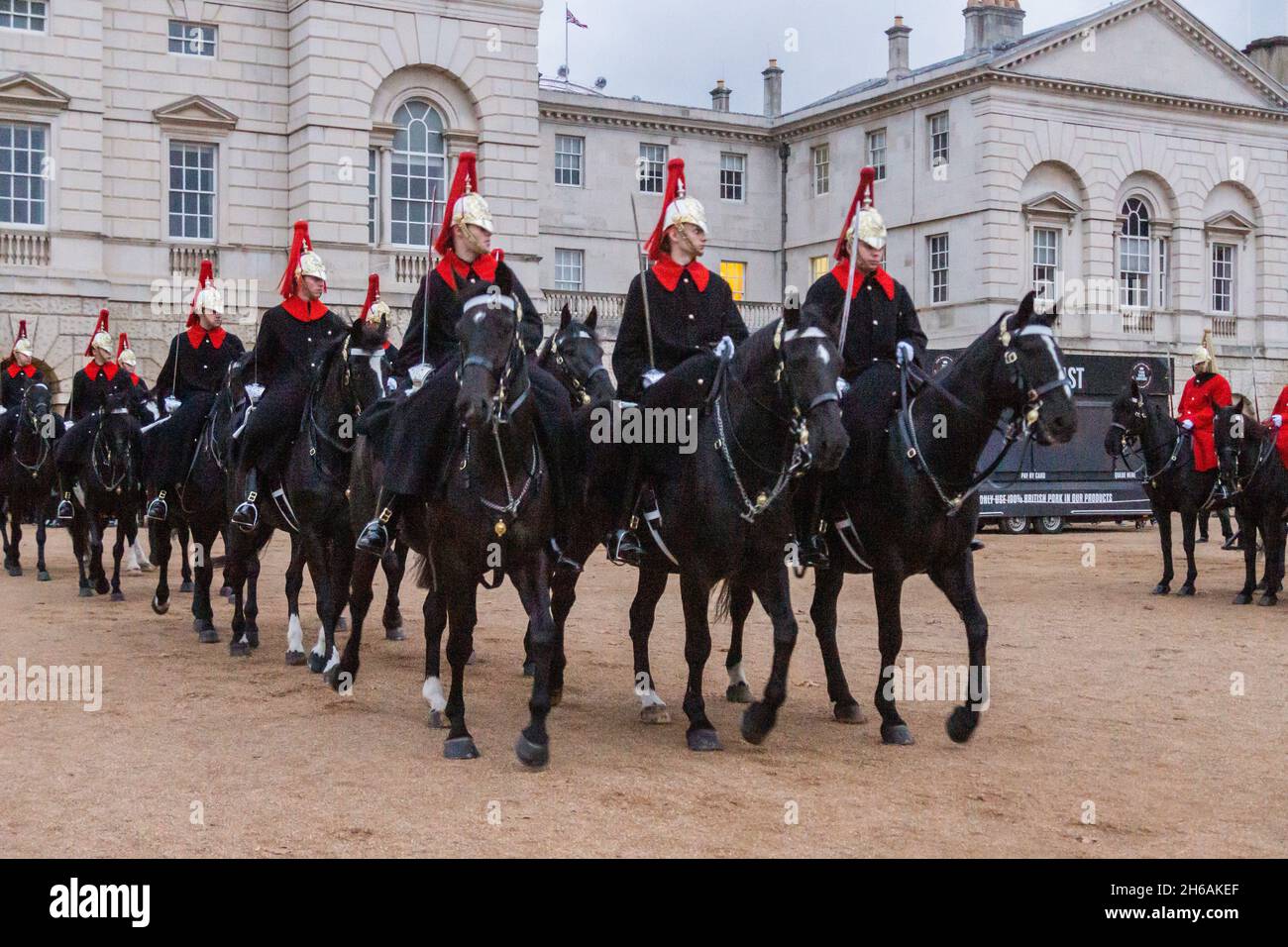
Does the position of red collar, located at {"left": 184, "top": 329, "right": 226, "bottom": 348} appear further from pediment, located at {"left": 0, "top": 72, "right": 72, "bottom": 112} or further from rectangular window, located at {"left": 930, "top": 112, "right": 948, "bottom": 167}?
rectangular window, located at {"left": 930, "top": 112, "right": 948, "bottom": 167}

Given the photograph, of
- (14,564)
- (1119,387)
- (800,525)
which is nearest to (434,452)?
(800,525)

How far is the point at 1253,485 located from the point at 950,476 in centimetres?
1064

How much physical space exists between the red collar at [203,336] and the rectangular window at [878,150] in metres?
35.2

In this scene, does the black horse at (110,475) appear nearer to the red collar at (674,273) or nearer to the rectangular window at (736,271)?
the red collar at (674,273)

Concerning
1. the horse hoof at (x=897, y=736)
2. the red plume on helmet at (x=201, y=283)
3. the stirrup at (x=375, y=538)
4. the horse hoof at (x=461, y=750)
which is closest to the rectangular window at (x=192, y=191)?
the red plume on helmet at (x=201, y=283)

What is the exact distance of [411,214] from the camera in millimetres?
36812

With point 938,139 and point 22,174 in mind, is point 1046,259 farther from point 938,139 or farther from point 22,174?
point 22,174

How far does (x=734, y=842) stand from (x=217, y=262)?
30356mm

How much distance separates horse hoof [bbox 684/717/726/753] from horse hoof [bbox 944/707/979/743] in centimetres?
142

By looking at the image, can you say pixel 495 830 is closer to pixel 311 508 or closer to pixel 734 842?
pixel 734 842

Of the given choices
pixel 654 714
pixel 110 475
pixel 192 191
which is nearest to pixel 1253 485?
pixel 654 714

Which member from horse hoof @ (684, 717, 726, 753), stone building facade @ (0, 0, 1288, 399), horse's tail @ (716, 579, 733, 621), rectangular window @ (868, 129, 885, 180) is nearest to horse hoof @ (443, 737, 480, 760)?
horse hoof @ (684, 717, 726, 753)

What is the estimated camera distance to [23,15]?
1298 inches

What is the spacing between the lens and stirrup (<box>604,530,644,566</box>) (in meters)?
9.65
